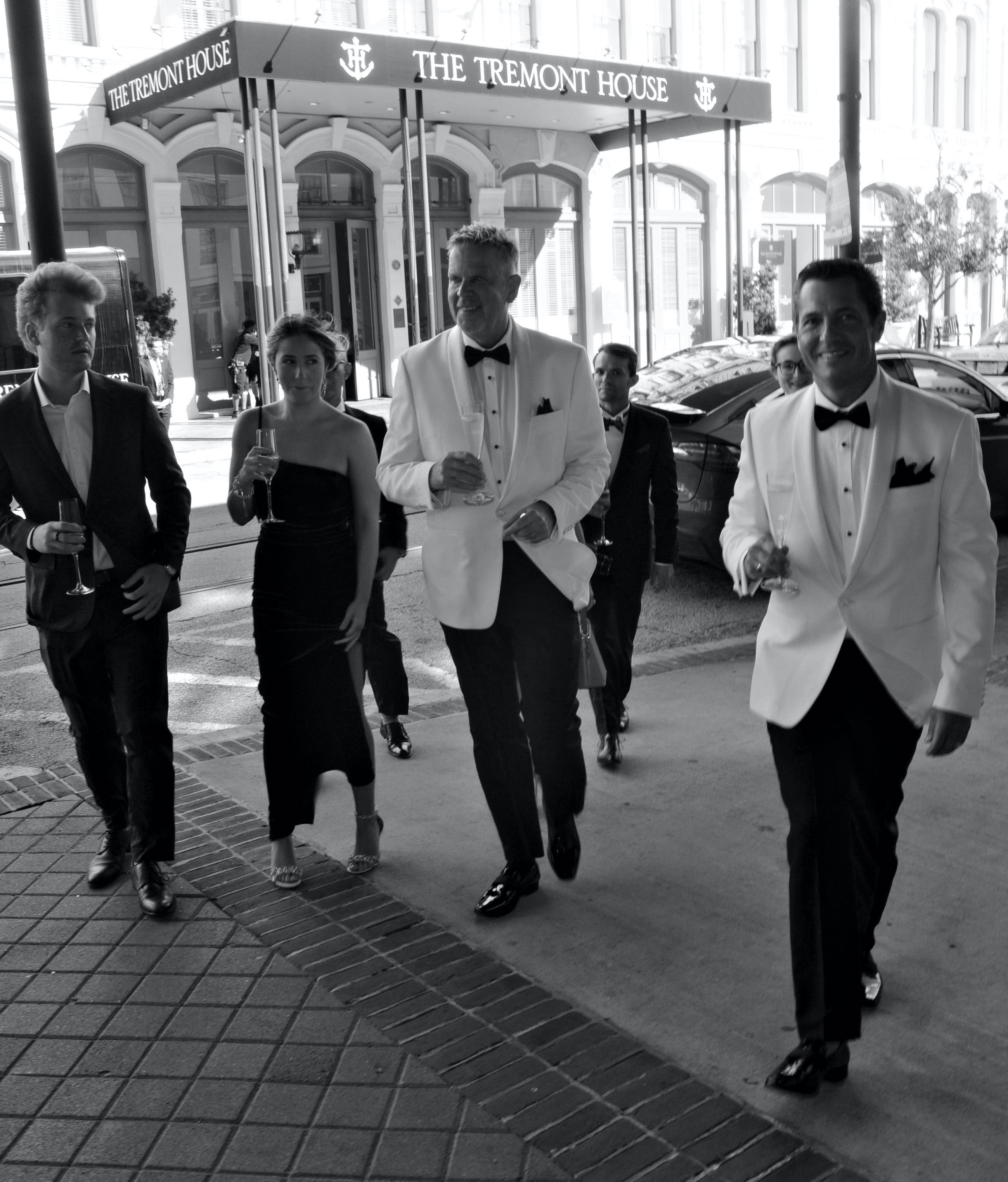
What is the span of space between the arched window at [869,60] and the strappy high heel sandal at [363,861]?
3533 centimetres

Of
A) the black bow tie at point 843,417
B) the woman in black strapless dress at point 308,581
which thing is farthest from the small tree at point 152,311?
the black bow tie at point 843,417

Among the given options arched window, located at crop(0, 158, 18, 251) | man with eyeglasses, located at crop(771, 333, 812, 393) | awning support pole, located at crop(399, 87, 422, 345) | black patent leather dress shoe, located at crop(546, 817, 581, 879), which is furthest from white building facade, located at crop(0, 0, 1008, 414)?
black patent leather dress shoe, located at crop(546, 817, 581, 879)

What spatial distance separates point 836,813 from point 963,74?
135ft

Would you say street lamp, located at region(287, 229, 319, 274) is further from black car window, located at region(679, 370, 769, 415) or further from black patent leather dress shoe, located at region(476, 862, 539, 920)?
Result: black patent leather dress shoe, located at region(476, 862, 539, 920)

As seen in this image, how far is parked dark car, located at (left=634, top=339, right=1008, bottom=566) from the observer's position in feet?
28.9

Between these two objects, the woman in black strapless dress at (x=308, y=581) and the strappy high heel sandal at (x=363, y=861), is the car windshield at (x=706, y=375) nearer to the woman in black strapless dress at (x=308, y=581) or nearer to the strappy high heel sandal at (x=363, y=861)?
the woman in black strapless dress at (x=308, y=581)

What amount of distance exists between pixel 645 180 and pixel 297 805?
18.5 m

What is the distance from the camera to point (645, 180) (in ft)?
69.3

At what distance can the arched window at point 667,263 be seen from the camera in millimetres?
30328

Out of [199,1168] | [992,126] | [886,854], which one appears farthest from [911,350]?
[992,126]

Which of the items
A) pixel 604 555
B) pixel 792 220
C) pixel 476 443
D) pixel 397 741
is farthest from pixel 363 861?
pixel 792 220

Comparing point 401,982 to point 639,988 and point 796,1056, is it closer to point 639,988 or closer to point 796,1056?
point 639,988

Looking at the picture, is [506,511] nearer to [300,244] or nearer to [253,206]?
[253,206]

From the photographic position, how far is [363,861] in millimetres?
4535
